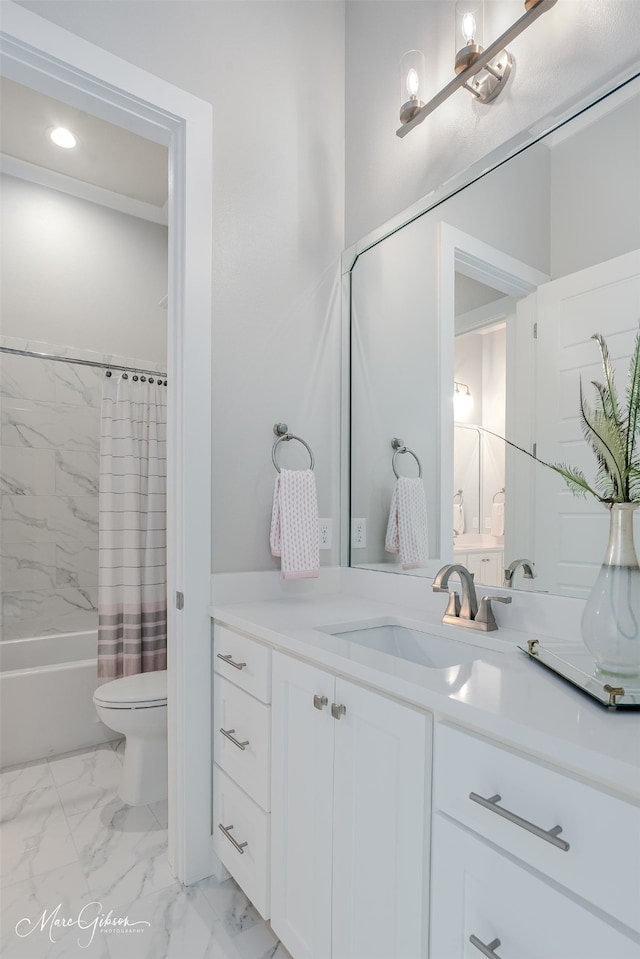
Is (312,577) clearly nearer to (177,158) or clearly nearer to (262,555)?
(262,555)

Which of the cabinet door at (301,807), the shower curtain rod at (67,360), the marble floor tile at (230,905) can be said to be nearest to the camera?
the cabinet door at (301,807)

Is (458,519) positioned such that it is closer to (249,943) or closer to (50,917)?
(249,943)

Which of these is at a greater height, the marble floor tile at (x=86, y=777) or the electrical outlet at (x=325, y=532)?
the electrical outlet at (x=325, y=532)

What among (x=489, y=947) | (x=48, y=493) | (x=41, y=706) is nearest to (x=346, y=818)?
(x=489, y=947)

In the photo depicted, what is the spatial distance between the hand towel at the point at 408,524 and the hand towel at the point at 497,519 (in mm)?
268

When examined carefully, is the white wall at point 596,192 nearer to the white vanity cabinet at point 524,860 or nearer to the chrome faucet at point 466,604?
the chrome faucet at point 466,604

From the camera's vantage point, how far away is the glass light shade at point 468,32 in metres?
1.37

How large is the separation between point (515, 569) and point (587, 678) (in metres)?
0.50

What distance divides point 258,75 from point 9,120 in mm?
1406

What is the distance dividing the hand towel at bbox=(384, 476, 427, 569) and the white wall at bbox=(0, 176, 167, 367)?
6.62 ft

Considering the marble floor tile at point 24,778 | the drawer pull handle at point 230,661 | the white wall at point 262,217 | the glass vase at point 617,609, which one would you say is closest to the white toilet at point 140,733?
the marble floor tile at point 24,778

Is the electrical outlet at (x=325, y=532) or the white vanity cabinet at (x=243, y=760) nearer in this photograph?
the white vanity cabinet at (x=243, y=760)

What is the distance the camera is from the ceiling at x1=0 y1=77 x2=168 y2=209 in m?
2.35

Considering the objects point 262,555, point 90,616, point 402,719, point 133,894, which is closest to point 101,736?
point 90,616
